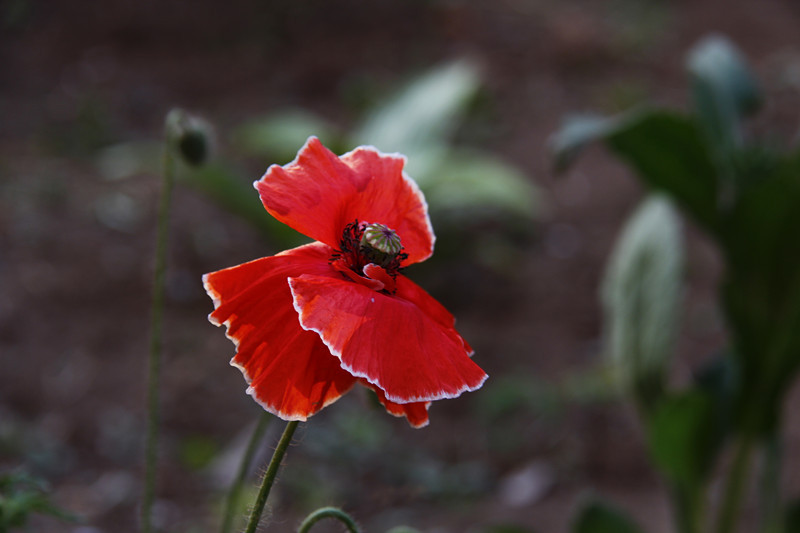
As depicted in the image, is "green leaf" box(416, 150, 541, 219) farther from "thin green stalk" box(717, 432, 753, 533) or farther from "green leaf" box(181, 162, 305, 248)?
"thin green stalk" box(717, 432, 753, 533)

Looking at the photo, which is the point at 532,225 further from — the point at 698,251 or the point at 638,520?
the point at 638,520

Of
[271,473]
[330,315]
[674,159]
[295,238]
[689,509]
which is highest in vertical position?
[330,315]

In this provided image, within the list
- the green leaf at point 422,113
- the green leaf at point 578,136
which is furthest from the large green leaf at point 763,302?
the green leaf at point 422,113

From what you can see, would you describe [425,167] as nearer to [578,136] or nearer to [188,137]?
[578,136]

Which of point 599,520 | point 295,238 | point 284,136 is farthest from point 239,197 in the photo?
point 599,520

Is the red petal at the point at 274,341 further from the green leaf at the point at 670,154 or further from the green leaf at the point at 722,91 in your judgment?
the green leaf at the point at 722,91

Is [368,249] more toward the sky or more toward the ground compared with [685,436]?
more toward the sky

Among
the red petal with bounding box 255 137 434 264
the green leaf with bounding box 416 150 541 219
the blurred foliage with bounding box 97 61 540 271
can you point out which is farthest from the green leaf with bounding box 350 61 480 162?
the red petal with bounding box 255 137 434 264

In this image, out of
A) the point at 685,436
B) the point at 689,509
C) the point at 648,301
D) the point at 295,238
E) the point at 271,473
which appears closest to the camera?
the point at 271,473
